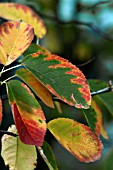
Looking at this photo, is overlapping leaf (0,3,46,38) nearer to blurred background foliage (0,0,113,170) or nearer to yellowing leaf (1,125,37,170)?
yellowing leaf (1,125,37,170)

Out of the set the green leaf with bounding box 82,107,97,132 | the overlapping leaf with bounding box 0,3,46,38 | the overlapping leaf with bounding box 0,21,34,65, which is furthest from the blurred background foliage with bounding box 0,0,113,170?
the overlapping leaf with bounding box 0,21,34,65

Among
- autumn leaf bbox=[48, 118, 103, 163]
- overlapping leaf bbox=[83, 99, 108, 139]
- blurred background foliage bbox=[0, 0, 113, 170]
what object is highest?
autumn leaf bbox=[48, 118, 103, 163]

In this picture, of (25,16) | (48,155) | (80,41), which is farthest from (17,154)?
(80,41)

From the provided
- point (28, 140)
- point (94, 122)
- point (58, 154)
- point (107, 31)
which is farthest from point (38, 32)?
point (107, 31)

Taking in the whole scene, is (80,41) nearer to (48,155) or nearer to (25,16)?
(25,16)

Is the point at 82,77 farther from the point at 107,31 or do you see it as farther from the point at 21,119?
the point at 107,31

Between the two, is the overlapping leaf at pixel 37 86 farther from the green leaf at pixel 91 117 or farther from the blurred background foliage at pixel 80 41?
the blurred background foliage at pixel 80 41
